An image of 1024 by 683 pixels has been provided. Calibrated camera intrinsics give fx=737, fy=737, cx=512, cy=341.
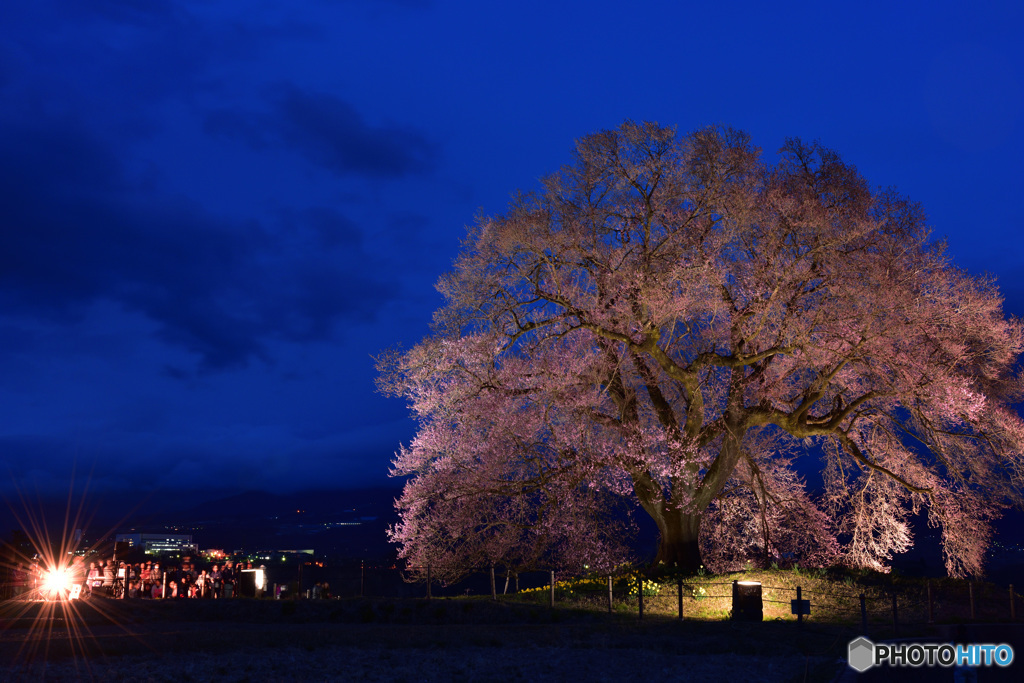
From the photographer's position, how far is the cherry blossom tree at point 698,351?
17.6 metres

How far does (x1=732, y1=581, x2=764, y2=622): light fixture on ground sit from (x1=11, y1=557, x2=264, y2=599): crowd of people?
44.9 ft

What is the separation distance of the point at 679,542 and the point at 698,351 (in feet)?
16.8

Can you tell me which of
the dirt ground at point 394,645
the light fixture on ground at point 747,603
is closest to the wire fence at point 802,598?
the light fixture on ground at point 747,603

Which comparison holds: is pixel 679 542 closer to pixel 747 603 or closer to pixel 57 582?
pixel 747 603

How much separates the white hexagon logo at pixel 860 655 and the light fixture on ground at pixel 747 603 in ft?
9.28

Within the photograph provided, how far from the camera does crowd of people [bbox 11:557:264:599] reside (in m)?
21.4

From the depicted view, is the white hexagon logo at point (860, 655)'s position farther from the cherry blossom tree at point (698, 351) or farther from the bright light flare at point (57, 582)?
the bright light flare at point (57, 582)

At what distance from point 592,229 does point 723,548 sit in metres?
9.87

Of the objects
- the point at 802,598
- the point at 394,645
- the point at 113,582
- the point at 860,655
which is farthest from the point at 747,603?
the point at 113,582

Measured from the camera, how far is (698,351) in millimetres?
19859

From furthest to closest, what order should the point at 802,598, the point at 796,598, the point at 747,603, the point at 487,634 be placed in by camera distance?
the point at 802,598
the point at 796,598
the point at 747,603
the point at 487,634

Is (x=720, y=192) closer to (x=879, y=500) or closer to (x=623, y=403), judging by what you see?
(x=623, y=403)

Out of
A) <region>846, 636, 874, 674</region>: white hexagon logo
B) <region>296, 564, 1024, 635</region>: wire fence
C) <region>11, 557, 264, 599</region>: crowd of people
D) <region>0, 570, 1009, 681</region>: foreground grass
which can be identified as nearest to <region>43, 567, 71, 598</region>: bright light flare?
<region>11, 557, 264, 599</region>: crowd of people

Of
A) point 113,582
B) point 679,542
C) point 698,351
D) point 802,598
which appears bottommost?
point 113,582
